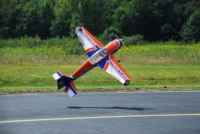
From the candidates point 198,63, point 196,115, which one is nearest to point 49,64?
point 198,63

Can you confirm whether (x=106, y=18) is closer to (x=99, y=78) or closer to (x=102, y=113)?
(x=99, y=78)

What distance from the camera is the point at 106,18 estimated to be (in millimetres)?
76938

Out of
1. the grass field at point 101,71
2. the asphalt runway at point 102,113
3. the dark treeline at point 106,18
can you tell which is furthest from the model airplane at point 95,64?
the dark treeline at point 106,18

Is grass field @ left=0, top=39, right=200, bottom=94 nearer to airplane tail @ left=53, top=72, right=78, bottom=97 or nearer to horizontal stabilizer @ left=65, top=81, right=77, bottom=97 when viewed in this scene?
airplane tail @ left=53, top=72, right=78, bottom=97

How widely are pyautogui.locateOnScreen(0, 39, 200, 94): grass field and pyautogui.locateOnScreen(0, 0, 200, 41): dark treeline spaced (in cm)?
3619

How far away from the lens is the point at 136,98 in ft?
61.3

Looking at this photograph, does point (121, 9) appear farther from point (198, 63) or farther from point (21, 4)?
point (198, 63)

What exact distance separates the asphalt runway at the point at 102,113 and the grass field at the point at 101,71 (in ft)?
10.1

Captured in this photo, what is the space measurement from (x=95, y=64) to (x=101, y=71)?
895 cm

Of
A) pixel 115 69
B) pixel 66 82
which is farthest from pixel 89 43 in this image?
pixel 66 82

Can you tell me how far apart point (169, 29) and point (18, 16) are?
74.6ft

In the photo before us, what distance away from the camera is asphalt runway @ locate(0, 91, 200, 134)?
12586mm

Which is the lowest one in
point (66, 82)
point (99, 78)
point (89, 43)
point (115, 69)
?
point (99, 78)

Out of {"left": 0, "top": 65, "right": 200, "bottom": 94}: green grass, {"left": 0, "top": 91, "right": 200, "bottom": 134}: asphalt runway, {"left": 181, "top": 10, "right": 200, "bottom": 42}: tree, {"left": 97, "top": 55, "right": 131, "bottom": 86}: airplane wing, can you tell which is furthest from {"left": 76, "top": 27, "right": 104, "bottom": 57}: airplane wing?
{"left": 181, "top": 10, "right": 200, "bottom": 42}: tree
